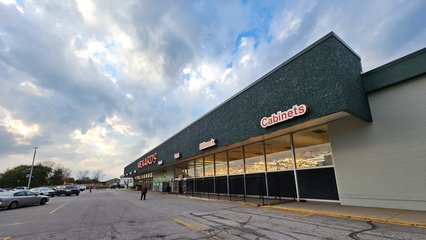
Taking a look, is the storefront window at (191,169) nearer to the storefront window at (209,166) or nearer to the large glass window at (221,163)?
the storefront window at (209,166)

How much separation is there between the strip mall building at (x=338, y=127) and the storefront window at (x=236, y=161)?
220 cm

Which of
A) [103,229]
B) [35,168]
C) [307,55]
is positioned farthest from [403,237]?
[35,168]

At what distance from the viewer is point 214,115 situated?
18609 mm

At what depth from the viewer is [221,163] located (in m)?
21.0

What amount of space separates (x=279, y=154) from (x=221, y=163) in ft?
23.6

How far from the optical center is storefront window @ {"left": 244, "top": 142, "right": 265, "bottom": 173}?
16281 millimetres

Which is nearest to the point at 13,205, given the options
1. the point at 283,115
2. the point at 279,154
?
the point at 279,154

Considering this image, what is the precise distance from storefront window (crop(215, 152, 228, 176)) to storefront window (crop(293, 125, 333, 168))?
25.3ft

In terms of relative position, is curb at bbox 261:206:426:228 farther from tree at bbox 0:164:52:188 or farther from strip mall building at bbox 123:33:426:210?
tree at bbox 0:164:52:188

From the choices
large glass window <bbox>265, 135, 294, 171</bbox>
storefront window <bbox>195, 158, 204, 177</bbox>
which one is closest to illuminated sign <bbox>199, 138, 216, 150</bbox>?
large glass window <bbox>265, 135, 294, 171</bbox>

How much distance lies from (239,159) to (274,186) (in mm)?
4093

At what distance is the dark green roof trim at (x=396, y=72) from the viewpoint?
9047 mm

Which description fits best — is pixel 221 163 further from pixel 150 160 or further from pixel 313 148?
pixel 150 160

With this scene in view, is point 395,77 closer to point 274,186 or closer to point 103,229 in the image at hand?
point 274,186
